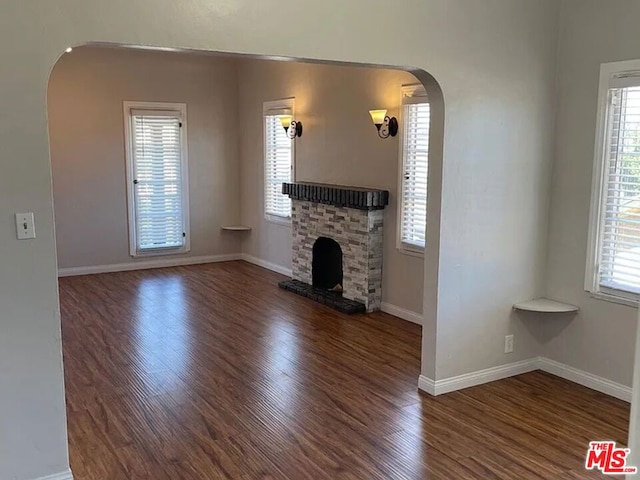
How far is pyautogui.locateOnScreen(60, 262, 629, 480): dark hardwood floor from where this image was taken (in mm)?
3207

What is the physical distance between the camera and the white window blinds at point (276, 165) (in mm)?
7559

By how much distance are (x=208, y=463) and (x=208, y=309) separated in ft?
10.1

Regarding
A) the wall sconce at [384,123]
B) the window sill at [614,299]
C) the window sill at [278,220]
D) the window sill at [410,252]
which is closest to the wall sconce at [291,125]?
the window sill at [278,220]

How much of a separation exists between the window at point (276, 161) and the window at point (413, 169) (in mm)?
2133

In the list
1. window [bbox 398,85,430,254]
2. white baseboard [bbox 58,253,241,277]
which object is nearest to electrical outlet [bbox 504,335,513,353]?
window [bbox 398,85,430,254]

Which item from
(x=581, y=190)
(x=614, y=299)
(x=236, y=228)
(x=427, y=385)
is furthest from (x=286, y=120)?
(x=614, y=299)

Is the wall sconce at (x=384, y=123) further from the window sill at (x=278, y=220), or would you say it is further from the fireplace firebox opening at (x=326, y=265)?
the window sill at (x=278, y=220)

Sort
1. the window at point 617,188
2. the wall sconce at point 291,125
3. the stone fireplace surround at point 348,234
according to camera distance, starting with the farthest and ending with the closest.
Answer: the wall sconce at point 291,125 → the stone fireplace surround at point 348,234 → the window at point 617,188

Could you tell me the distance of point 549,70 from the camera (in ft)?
13.8

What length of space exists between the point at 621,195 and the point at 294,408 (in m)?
2.54

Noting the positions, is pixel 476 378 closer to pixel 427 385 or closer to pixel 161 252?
pixel 427 385

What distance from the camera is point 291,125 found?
7246 millimetres

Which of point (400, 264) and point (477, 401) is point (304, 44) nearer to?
point (477, 401)

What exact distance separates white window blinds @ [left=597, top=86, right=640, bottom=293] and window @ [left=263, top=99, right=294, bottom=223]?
13.5ft
